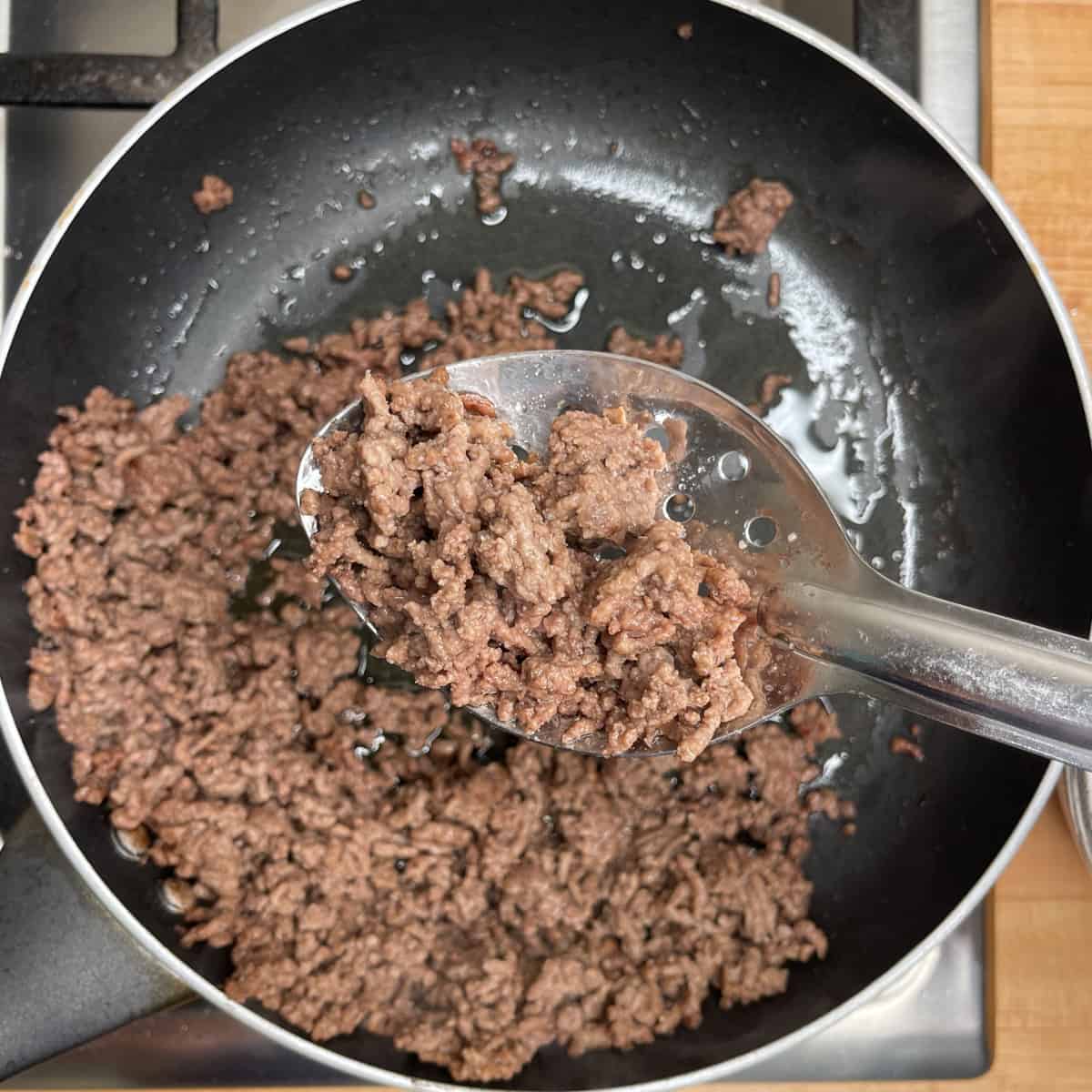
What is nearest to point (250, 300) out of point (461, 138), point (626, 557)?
point (461, 138)

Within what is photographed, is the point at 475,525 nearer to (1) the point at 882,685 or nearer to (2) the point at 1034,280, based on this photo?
(1) the point at 882,685

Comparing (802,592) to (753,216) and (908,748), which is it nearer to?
(908,748)

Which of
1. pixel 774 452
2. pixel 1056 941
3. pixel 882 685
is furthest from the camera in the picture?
pixel 1056 941

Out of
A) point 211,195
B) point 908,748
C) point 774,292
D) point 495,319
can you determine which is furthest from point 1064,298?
point 211,195

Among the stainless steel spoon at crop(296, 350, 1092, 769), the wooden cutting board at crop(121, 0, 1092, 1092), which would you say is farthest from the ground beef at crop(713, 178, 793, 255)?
the stainless steel spoon at crop(296, 350, 1092, 769)

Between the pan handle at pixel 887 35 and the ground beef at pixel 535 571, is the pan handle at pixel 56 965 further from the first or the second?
the pan handle at pixel 887 35

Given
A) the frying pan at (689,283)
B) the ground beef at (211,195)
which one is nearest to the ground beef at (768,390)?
the frying pan at (689,283)
